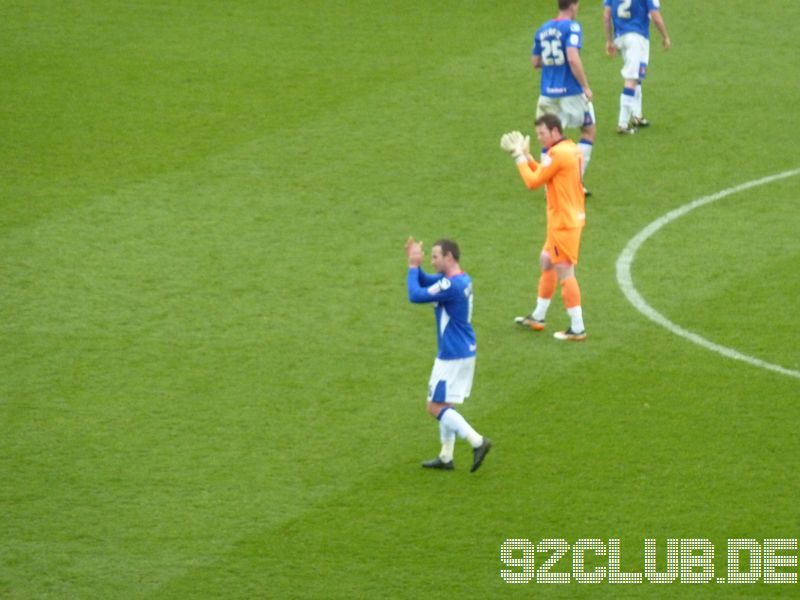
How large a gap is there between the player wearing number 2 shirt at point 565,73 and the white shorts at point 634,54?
74.8 inches

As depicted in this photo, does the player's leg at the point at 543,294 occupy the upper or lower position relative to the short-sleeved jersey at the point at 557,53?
lower

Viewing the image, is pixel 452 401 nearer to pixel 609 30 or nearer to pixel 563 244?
pixel 563 244

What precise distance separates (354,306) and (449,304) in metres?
3.47

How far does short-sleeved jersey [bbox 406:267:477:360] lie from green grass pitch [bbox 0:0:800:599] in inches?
38.8

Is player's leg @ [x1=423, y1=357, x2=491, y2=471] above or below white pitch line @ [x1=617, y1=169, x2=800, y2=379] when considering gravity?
below

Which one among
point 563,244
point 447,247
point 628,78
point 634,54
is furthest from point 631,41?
point 447,247

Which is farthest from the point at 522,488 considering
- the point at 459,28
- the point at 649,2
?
the point at 459,28

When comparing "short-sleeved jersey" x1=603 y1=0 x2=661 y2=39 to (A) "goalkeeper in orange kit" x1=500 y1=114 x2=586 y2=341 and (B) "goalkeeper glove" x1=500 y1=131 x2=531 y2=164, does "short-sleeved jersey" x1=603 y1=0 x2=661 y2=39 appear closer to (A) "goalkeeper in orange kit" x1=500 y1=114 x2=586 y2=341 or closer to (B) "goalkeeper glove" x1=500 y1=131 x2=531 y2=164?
(A) "goalkeeper in orange kit" x1=500 y1=114 x2=586 y2=341

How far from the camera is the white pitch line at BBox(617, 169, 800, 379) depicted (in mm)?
13938

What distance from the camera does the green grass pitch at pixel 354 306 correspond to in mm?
11156

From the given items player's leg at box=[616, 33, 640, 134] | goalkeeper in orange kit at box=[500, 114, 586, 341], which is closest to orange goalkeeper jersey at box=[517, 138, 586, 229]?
goalkeeper in orange kit at box=[500, 114, 586, 341]

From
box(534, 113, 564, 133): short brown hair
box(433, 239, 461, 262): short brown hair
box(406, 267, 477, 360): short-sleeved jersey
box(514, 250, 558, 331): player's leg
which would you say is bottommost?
box(406, 267, 477, 360): short-sleeved jersey

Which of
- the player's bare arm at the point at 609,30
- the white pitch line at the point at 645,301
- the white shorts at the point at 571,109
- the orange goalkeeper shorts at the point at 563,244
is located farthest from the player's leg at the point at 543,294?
the player's bare arm at the point at 609,30

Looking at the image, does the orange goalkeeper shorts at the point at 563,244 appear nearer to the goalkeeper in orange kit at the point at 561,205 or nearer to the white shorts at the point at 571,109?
the goalkeeper in orange kit at the point at 561,205
